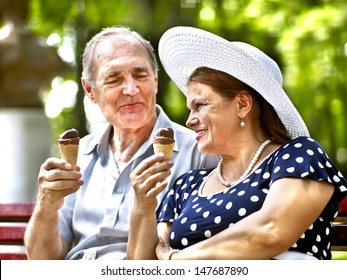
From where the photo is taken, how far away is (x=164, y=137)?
2.66 metres

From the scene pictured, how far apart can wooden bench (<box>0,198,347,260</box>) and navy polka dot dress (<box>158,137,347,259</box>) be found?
0.39 m

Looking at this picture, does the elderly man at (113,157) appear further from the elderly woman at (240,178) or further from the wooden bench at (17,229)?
the wooden bench at (17,229)

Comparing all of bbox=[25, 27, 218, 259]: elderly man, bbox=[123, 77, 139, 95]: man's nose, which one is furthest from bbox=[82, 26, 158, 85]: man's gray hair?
bbox=[123, 77, 139, 95]: man's nose

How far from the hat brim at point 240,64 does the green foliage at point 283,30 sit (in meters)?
5.46

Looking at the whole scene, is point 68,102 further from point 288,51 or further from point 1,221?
point 1,221

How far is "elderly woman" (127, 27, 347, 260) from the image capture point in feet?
8.14

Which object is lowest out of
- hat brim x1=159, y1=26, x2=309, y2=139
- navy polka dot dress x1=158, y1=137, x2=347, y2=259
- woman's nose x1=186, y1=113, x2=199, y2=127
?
navy polka dot dress x1=158, y1=137, x2=347, y2=259

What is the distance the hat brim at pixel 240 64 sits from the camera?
2678 millimetres

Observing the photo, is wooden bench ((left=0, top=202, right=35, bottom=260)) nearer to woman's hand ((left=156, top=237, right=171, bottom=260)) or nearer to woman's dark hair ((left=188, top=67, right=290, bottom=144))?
woman's hand ((left=156, top=237, right=171, bottom=260))

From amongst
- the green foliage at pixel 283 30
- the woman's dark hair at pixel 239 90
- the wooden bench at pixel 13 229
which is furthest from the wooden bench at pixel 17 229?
the green foliage at pixel 283 30
